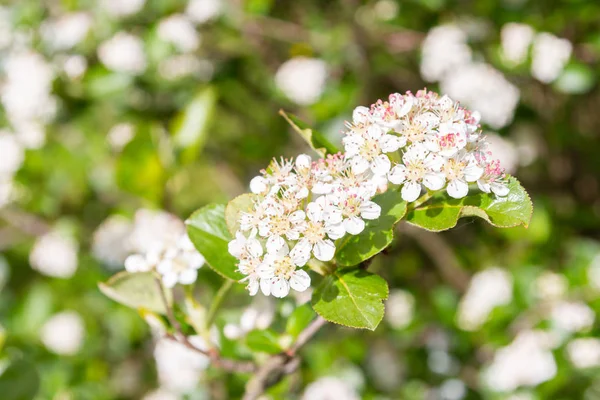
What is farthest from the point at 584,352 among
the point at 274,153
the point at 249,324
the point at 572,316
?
the point at 274,153

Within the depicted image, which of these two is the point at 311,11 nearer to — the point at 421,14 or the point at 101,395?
the point at 421,14

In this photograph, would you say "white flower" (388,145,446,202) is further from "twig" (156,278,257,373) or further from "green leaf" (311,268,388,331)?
"twig" (156,278,257,373)

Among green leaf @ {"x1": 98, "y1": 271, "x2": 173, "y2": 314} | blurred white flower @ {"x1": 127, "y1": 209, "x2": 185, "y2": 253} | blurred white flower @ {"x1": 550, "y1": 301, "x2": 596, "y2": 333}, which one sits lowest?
blurred white flower @ {"x1": 550, "y1": 301, "x2": 596, "y2": 333}

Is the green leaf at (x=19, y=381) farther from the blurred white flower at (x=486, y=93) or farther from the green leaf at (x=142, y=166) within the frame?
the blurred white flower at (x=486, y=93)

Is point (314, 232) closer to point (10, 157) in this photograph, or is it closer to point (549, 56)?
point (549, 56)

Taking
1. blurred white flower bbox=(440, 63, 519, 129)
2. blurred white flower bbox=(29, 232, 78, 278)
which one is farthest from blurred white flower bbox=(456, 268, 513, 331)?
blurred white flower bbox=(29, 232, 78, 278)

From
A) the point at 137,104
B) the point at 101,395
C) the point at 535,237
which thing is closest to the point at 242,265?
the point at 101,395
